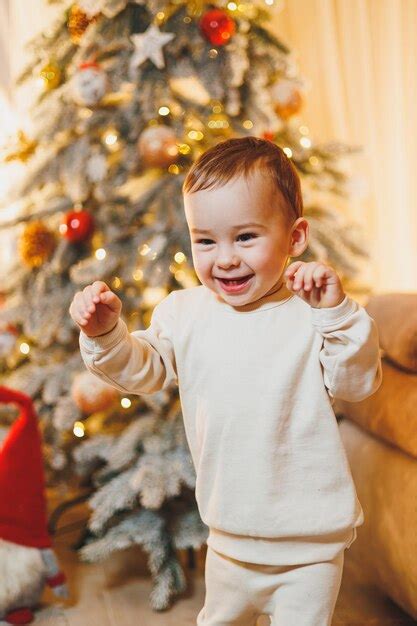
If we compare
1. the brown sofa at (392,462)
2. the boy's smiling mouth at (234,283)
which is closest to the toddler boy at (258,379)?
the boy's smiling mouth at (234,283)

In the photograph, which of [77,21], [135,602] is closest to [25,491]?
[135,602]

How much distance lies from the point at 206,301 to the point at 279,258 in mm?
164

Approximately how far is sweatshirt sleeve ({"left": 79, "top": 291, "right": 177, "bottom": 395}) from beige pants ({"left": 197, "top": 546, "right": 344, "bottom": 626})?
13.4 inches

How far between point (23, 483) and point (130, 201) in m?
0.82

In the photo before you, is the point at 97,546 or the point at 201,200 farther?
the point at 97,546

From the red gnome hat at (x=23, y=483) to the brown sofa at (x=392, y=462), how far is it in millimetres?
827

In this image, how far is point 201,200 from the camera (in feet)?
3.83

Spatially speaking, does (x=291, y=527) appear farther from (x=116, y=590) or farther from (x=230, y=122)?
(x=230, y=122)

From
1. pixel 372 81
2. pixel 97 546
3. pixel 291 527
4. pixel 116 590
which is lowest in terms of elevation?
pixel 116 590

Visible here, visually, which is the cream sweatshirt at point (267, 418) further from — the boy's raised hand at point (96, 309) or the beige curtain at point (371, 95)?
the beige curtain at point (371, 95)

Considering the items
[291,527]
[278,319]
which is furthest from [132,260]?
[291,527]

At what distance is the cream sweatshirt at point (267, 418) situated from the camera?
1.20 metres

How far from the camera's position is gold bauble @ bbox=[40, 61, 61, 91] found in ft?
7.09

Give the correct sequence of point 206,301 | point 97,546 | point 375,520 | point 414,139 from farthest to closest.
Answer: point 414,139 < point 97,546 < point 375,520 < point 206,301
